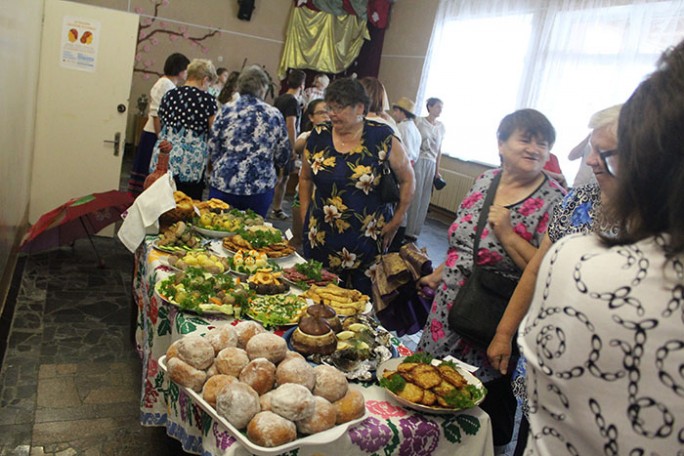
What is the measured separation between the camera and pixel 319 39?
34.5 ft

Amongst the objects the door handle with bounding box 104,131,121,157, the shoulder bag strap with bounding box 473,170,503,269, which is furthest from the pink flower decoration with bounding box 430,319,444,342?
the door handle with bounding box 104,131,121,157

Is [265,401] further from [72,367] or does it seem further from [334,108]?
[72,367]

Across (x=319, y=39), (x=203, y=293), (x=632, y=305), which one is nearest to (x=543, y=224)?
(x=203, y=293)

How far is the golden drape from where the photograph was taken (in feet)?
34.1

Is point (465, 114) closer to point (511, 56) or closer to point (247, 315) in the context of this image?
point (511, 56)

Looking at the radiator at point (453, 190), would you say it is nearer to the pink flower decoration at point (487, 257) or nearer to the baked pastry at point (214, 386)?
the pink flower decoration at point (487, 257)

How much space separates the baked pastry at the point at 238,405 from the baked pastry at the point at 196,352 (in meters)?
0.16

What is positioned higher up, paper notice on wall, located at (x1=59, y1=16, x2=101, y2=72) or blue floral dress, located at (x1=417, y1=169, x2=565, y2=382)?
paper notice on wall, located at (x1=59, y1=16, x2=101, y2=72)

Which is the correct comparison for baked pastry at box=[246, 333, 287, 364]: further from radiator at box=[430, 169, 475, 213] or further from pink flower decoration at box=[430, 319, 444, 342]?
radiator at box=[430, 169, 475, 213]

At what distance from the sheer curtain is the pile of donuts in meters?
5.58

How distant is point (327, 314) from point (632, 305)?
1114 millimetres

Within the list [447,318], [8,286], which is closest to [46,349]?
[8,286]

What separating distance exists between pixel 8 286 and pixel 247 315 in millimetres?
2488

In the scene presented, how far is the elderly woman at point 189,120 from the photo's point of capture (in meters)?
4.00
